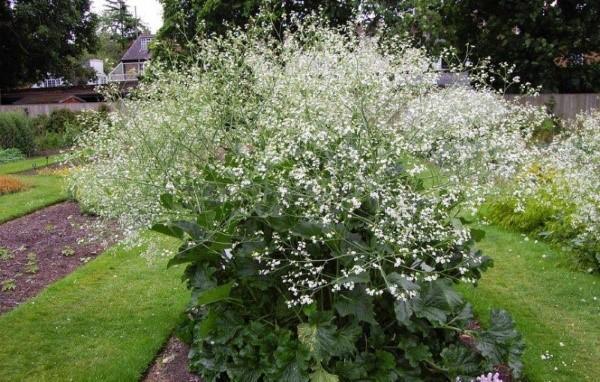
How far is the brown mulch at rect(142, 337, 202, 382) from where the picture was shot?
4.77m

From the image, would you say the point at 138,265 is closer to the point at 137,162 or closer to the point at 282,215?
the point at 137,162

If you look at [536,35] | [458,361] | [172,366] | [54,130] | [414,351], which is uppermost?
[536,35]

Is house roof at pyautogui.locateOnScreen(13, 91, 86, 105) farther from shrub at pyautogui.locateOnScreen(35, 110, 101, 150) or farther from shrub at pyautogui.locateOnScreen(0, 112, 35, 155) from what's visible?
shrub at pyautogui.locateOnScreen(0, 112, 35, 155)

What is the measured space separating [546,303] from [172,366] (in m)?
4.11

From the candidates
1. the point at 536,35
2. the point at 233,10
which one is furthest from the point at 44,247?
the point at 233,10

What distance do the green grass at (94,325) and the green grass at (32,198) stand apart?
4312mm

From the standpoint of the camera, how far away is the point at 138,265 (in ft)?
26.1

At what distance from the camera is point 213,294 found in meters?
3.92

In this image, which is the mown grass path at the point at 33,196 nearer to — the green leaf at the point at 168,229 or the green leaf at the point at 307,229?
the green leaf at the point at 168,229

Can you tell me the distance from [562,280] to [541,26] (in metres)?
13.4

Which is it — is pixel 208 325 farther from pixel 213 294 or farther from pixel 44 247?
pixel 44 247

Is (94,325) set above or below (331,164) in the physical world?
below

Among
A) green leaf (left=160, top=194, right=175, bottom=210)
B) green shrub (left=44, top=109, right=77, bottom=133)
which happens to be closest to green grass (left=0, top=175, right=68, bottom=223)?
green leaf (left=160, top=194, right=175, bottom=210)

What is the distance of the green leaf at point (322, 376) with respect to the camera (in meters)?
3.74
